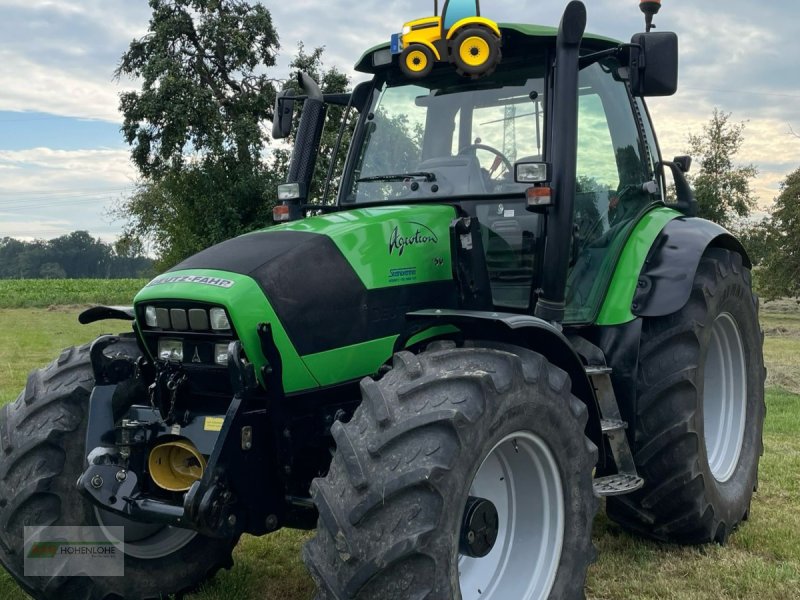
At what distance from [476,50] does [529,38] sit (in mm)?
412

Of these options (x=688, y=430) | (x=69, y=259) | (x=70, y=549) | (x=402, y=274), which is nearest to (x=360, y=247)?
(x=402, y=274)

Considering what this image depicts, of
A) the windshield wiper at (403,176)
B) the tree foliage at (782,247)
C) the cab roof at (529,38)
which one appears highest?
the cab roof at (529,38)

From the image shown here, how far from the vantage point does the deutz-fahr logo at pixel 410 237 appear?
12.2 feet

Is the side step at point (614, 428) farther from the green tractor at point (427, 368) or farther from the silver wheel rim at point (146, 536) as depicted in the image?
the silver wheel rim at point (146, 536)

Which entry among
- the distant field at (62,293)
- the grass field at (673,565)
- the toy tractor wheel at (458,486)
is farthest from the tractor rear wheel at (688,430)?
the distant field at (62,293)

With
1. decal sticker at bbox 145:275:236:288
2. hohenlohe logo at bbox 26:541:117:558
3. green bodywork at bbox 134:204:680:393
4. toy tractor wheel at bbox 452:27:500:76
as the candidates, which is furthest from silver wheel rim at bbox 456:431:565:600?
toy tractor wheel at bbox 452:27:500:76

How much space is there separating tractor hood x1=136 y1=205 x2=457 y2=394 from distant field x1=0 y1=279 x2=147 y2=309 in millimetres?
31080

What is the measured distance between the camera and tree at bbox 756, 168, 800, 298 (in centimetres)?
2916

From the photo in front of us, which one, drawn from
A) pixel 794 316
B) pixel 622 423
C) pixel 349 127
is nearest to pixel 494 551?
pixel 622 423

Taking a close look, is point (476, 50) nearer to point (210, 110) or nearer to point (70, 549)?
point (70, 549)

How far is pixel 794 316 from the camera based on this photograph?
30.8 meters

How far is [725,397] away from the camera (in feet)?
17.3

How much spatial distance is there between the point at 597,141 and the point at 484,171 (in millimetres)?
838

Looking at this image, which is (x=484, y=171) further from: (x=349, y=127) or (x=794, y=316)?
(x=794, y=316)
